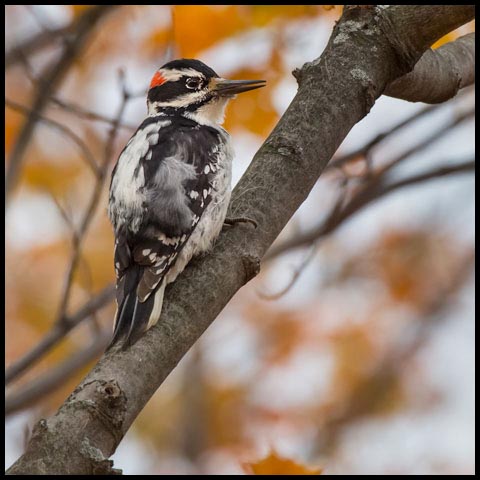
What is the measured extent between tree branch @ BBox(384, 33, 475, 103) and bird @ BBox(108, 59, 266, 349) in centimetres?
109

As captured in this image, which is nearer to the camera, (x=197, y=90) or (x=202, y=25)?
(x=197, y=90)

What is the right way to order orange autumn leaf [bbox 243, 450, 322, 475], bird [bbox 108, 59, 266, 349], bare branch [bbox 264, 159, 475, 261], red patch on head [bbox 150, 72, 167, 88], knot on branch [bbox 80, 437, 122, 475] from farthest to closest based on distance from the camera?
bare branch [bbox 264, 159, 475, 261] → red patch on head [bbox 150, 72, 167, 88] → orange autumn leaf [bbox 243, 450, 322, 475] → bird [bbox 108, 59, 266, 349] → knot on branch [bbox 80, 437, 122, 475]

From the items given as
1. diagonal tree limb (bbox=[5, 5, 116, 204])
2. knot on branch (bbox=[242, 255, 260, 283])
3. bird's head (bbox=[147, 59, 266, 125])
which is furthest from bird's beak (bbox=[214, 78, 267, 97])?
knot on branch (bbox=[242, 255, 260, 283])

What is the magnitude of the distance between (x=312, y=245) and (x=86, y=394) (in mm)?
3129

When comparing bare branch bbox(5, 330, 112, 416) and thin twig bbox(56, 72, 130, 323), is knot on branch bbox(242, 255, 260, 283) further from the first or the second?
bare branch bbox(5, 330, 112, 416)

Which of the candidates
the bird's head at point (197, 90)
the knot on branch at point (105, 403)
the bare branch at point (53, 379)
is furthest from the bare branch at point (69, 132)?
the knot on branch at point (105, 403)

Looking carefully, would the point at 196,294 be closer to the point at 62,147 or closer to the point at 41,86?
the point at 41,86

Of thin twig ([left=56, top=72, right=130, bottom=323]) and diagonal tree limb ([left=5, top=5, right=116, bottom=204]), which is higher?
diagonal tree limb ([left=5, top=5, right=116, bottom=204])

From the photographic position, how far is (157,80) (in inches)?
212

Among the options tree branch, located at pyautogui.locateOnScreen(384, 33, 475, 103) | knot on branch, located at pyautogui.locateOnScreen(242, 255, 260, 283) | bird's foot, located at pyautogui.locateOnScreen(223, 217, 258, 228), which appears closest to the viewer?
knot on branch, located at pyautogui.locateOnScreen(242, 255, 260, 283)

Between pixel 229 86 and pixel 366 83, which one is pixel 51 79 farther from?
pixel 366 83

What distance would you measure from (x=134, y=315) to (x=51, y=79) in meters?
2.64

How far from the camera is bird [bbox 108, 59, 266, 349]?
12.7 feet

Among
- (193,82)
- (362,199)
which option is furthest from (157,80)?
(362,199)
